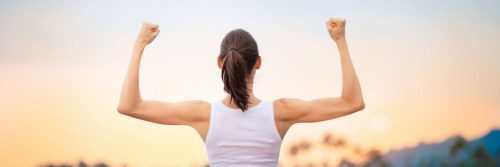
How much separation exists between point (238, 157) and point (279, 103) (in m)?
0.30

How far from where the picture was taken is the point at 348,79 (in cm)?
343

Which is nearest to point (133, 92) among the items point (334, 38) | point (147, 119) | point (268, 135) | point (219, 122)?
point (147, 119)

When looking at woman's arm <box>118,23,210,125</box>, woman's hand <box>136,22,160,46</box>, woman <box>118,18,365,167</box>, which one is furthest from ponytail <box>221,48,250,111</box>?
woman's hand <box>136,22,160,46</box>

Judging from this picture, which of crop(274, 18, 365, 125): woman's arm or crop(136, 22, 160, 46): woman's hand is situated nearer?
crop(274, 18, 365, 125): woman's arm

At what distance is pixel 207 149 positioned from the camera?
3381 mm

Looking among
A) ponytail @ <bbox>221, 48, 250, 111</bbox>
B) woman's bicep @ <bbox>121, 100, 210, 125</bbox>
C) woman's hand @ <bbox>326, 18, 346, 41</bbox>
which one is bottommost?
woman's bicep @ <bbox>121, 100, 210, 125</bbox>

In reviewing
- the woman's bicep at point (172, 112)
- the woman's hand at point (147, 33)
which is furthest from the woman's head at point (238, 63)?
the woman's hand at point (147, 33)

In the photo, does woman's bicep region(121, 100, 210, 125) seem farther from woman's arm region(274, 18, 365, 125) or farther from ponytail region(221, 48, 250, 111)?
woman's arm region(274, 18, 365, 125)

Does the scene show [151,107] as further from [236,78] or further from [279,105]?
[279,105]

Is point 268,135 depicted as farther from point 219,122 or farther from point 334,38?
point 334,38

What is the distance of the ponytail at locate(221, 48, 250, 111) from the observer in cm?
332

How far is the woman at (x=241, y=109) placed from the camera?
3.32 meters

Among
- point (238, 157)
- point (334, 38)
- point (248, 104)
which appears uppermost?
point (334, 38)

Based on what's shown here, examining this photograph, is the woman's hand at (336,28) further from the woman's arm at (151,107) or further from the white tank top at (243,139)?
the woman's arm at (151,107)
